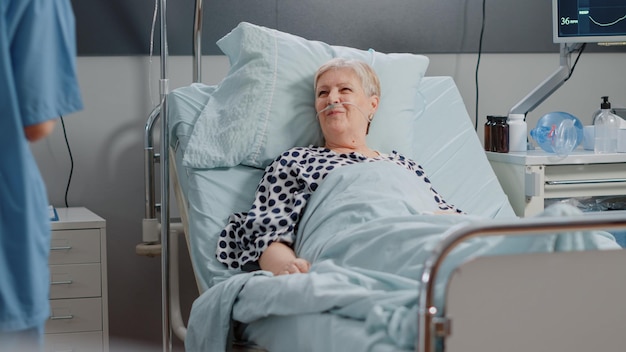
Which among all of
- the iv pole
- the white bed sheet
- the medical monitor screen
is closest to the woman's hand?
the white bed sheet

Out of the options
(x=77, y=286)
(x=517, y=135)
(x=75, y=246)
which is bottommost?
(x=77, y=286)

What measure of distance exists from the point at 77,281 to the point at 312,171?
0.80 metres

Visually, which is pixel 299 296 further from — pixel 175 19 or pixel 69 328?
pixel 175 19

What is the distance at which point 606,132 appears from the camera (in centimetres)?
307

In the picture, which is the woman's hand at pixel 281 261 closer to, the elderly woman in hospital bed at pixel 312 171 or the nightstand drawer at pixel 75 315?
the elderly woman in hospital bed at pixel 312 171

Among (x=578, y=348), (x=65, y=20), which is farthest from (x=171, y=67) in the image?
(x=578, y=348)

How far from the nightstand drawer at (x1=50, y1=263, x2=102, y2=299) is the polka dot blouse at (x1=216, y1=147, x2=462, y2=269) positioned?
1.68ft

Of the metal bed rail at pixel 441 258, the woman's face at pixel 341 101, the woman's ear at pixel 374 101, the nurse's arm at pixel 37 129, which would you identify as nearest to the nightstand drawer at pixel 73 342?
the woman's face at pixel 341 101

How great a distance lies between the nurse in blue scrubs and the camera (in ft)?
4.83

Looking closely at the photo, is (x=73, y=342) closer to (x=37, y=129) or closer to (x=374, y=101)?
(x=374, y=101)

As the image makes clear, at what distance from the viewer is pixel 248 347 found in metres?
2.18

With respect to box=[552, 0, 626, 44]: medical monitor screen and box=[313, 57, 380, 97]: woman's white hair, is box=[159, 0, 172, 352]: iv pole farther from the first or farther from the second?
box=[552, 0, 626, 44]: medical monitor screen

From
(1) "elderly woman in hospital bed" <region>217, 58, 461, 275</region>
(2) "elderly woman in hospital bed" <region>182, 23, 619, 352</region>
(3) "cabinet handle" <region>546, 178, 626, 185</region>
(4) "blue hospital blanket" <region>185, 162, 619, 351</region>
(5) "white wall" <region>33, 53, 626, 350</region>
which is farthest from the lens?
(5) "white wall" <region>33, 53, 626, 350</region>

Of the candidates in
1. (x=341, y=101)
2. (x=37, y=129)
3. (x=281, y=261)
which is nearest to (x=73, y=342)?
(x=281, y=261)
